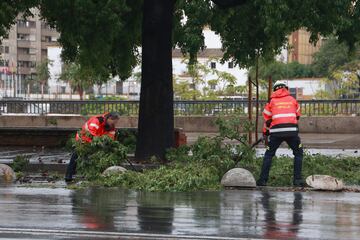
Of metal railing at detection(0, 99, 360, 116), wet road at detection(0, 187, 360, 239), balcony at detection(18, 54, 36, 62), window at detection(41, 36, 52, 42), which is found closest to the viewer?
wet road at detection(0, 187, 360, 239)

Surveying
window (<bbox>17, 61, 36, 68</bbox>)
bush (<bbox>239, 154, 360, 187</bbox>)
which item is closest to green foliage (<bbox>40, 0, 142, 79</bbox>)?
bush (<bbox>239, 154, 360, 187</bbox>)

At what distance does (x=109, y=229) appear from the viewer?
8.95 meters

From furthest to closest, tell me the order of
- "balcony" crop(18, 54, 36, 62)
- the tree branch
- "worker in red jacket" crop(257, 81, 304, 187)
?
"balcony" crop(18, 54, 36, 62) → the tree branch → "worker in red jacket" crop(257, 81, 304, 187)

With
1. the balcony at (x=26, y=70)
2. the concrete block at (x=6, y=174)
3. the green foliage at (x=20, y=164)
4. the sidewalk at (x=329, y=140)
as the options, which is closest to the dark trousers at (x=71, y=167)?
the concrete block at (x=6, y=174)

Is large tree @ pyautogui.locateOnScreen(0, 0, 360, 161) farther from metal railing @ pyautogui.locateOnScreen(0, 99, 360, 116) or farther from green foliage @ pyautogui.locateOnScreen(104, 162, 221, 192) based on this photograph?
metal railing @ pyautogui.locateOnScreen(0, 99, 360, 116)

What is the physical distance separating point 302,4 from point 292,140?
308 cm

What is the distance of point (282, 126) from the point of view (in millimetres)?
13078

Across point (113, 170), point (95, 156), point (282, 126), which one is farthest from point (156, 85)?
point (282, 126)

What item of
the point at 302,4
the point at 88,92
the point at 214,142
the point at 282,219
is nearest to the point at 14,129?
the point at 214,142

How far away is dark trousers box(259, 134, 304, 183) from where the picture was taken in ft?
43.1

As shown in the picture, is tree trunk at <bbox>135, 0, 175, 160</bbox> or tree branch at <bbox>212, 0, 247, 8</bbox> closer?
tree branch at <bbox>212, 0, 247, 8</bbox>

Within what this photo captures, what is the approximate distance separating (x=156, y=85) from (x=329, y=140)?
11.6m

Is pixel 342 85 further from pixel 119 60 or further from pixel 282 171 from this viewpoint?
pixel 282 171

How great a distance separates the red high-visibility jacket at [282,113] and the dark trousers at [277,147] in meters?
0.14
